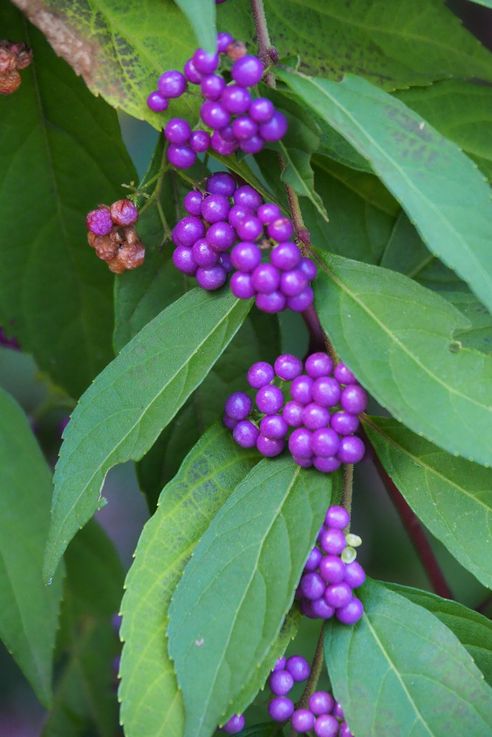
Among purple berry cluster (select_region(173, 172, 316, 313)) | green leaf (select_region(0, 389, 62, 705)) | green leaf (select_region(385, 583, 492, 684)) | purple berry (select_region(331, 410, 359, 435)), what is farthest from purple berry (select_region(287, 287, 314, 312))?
green leaf (select_region(0, 389, 62, 705))

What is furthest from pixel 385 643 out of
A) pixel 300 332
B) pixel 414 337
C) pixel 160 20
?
pixel 300 332

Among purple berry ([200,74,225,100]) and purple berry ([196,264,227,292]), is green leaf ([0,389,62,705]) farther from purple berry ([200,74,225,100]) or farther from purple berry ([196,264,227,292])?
purple berry ([200,74,225,100])

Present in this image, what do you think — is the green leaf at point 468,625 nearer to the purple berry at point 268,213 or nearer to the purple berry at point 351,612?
the purple berry at point 351,612

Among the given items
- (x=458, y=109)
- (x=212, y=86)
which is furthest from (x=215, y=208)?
(x=458, y=109)

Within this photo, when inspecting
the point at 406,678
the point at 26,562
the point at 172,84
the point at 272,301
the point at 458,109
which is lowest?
the point at 26,562

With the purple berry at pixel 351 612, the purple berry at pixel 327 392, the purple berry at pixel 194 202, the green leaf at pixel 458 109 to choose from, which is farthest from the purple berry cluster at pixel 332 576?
the green leaf at pixel 458 109

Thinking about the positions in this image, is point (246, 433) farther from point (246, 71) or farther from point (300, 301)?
point (246, 71)

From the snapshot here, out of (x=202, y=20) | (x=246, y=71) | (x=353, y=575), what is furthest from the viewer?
(x=353, y=575)
